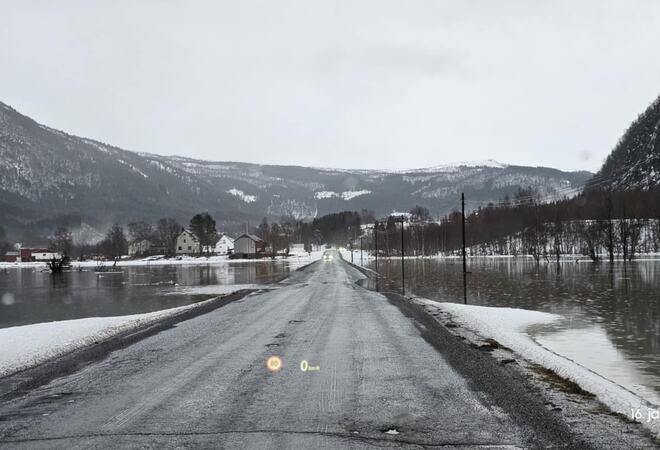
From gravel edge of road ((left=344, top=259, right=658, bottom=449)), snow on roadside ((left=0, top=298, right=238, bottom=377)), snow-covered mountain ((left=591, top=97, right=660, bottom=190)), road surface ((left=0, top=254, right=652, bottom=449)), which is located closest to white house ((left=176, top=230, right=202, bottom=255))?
snow-covered mountain ((left=591, top=97, right=660, bottom=190))

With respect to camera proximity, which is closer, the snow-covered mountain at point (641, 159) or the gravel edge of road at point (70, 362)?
the gravel edge of road at point (70, 362)

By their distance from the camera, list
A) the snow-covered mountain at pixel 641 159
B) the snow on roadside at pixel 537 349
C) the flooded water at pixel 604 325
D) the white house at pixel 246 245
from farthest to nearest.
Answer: the snow-covered mountain at pixel 641 159 → the white house at pixel 246 245 → the flooded water at pixel 604 325 → the snow on roadside at pixel 537 349

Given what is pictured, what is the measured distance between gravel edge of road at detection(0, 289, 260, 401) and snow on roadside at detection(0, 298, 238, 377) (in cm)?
28

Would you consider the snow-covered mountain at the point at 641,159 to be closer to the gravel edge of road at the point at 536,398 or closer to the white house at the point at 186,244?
the white house at the point at 186,244

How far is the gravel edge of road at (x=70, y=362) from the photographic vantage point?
10.3 meters

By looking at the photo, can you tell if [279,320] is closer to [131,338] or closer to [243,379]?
[131,338]

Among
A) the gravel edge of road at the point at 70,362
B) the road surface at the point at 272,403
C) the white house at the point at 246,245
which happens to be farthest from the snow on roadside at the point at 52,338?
the white house at the point at 246,245

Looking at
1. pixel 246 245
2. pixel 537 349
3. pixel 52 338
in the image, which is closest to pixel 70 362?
pixel 52 338

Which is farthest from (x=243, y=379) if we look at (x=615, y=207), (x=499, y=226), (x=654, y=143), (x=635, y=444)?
(x=654, y=143)

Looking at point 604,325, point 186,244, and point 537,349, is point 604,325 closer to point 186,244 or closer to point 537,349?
Result: point 537,349

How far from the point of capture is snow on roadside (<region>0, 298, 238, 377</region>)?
12914 mm

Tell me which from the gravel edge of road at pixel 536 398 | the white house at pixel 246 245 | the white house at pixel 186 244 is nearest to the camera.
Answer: the gravel edge of road at pixel 536 398

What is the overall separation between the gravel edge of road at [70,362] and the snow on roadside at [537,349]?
1004 cm

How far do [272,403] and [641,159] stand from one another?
19446cm
